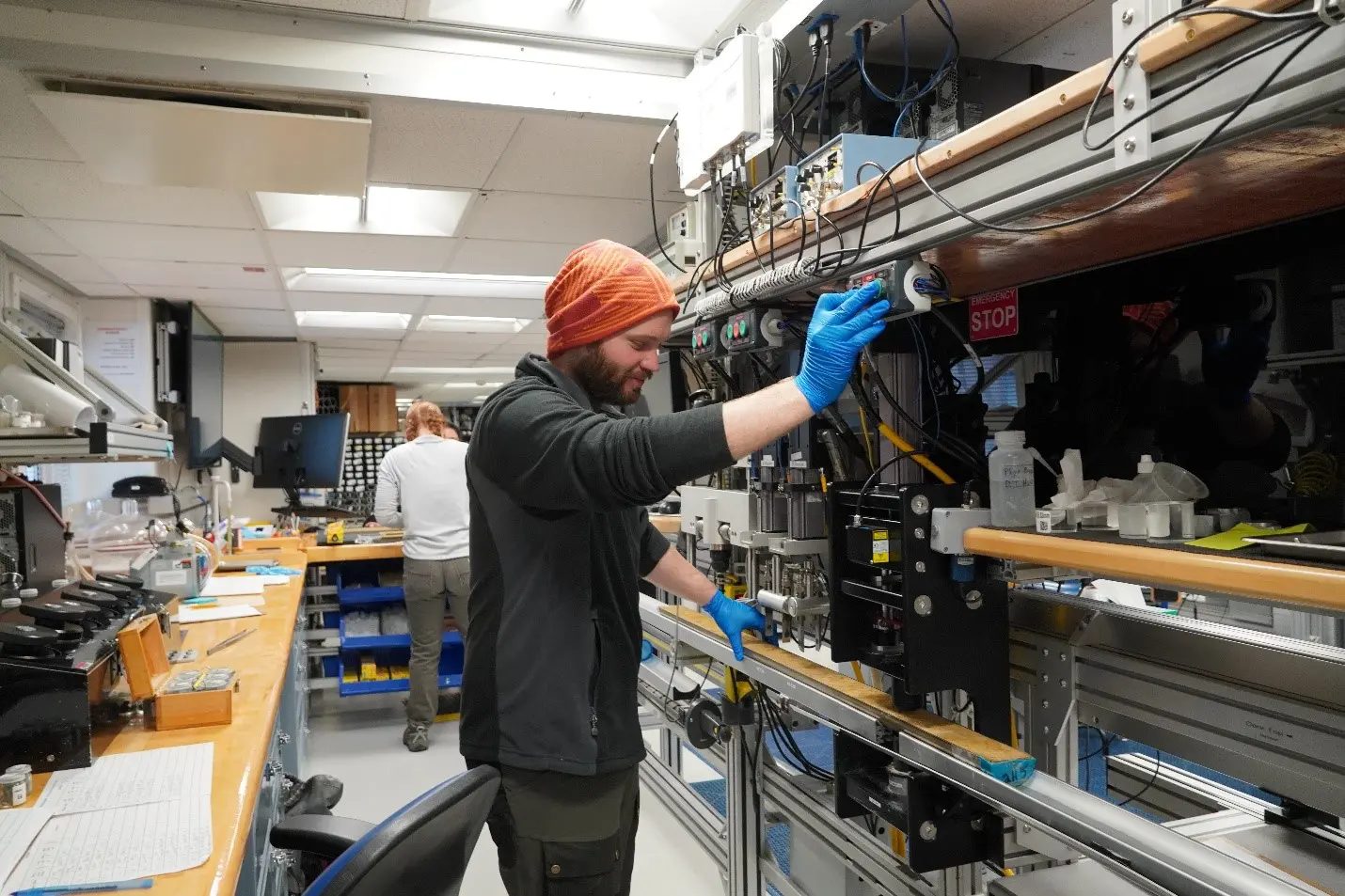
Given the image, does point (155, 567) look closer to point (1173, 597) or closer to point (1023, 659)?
point (1023, 659)

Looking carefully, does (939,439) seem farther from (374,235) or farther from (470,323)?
(470,323)

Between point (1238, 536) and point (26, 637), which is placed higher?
point (1238, 536)

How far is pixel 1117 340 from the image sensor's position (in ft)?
5.57

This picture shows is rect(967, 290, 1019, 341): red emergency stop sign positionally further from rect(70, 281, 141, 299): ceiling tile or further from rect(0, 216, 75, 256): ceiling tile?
rect(70, 281, 141, 299): ceiling tile

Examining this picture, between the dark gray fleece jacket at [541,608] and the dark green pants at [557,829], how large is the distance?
0.05m

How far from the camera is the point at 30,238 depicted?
3.78 m

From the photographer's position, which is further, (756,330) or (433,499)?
(433,499)

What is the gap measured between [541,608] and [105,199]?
292cm

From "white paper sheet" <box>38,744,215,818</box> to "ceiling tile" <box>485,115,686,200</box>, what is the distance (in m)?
1.98

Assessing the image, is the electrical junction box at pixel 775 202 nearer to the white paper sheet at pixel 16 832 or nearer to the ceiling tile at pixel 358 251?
the white paper sheet at pixel 16 832

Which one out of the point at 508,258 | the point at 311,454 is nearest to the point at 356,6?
the point at 508,258

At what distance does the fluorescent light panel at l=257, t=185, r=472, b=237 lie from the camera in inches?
143

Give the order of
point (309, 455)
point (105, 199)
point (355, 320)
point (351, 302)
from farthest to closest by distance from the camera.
→ 1. point (355, 320)
2. point (309, 455)
3. point (351, 302)
4. point (105, 199)

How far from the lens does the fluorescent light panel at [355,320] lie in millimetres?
5918
